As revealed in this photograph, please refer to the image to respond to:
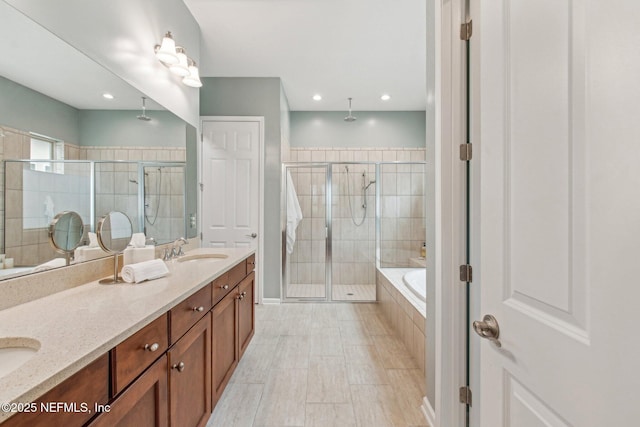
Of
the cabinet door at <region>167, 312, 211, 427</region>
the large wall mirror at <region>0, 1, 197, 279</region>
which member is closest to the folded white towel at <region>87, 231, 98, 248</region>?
the large wall mirror at <region>0, 1, 197, 279</region>

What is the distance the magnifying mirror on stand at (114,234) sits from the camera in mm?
1380

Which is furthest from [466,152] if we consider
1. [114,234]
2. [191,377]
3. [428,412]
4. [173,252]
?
[173,252]

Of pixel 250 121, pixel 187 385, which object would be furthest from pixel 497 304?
pixel 250 121

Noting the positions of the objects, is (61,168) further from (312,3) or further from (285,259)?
(285,259)

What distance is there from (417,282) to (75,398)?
309 centimetres

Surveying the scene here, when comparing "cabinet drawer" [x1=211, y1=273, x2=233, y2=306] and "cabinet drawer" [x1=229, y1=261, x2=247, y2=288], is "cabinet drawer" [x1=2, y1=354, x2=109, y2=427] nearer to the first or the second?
"cabinet drawer" [x1=211, y1=273, x2=233, y2=306]

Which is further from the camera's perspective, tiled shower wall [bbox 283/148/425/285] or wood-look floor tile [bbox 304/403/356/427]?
tiled shower wall [bbox 283/148/425/285]

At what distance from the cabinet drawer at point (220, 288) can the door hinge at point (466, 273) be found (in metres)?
1.28

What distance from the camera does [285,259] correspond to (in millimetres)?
3670

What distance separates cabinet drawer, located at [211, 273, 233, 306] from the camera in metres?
1.56

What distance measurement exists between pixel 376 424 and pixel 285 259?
90.2 inches

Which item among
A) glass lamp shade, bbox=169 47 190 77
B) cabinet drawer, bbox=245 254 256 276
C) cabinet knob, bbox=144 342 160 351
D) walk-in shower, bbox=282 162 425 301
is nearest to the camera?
cabinet knob, bbox=144 342 160 351

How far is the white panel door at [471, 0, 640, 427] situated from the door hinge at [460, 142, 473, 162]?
1.88 feet

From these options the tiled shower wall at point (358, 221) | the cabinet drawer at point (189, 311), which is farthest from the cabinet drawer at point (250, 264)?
the tiled shower wall at point (358, 221)
